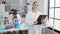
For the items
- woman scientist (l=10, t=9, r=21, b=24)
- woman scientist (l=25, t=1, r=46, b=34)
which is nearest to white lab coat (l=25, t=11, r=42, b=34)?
woman scientist (l=25, t=1, r=46, b=34)

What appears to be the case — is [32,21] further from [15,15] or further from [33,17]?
[15,15]

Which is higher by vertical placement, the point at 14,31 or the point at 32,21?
the point at 32,21

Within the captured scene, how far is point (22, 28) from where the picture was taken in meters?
1.85

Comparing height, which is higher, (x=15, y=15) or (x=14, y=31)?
(x=15, y=15)

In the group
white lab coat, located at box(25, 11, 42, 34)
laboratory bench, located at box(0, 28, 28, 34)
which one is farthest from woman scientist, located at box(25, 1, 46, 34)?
laboratory bench, located at box(0, 28, 28, 34)

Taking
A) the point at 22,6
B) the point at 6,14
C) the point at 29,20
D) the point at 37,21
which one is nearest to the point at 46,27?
the point at 37,21

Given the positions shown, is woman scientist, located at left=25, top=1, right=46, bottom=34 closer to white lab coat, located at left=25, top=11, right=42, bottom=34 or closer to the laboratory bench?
white lab coat, located at left=25, top=11, right=42, bottom=34

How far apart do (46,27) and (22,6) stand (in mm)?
556

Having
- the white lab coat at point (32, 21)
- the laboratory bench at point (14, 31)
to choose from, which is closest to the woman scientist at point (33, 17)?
the white lab coat at point (32, 21)

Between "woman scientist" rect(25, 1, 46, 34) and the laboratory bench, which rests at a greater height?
"woman scientist" rect(25, 1, 46, 34)

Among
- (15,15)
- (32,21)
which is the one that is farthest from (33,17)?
(15,15)

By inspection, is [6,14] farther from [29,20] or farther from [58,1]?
[58,1]

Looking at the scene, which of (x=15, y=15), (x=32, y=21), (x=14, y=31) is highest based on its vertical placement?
(x=15, y=15)

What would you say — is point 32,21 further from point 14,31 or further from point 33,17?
point 14,31
